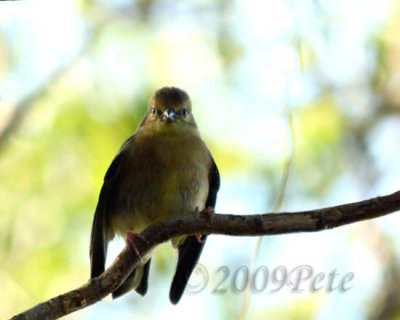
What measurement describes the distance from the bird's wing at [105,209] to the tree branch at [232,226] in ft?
3.09

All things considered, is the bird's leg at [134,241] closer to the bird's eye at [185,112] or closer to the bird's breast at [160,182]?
the bird's breast at [160,182]

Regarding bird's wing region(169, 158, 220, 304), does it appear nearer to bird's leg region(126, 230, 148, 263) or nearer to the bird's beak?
the bird's beak

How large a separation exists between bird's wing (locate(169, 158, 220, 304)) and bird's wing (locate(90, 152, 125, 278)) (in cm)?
42

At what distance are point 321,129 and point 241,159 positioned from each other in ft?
2.21

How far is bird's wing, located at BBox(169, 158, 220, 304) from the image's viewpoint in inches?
217

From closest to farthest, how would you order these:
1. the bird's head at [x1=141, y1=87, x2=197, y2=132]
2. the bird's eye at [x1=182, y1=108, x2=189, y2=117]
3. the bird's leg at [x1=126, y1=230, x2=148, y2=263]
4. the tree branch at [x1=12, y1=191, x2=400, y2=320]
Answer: the tree branch at [x1=12, y1=191, x2=400, y2=320] < the bird's leg at [x1=126, y1=230, x2=148, y2=263] < the bird's head at [x1=141, y1=87, x2=197, y2=132] < the bird's eye at [x1=182, y1=108, x2=189, y2=117]

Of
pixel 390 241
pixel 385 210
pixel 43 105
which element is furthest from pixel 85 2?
pixel 385 210

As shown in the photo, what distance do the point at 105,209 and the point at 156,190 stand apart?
379mm

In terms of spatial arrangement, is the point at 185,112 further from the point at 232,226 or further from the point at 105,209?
the point at 232,226

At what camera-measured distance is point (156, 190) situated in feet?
18.2

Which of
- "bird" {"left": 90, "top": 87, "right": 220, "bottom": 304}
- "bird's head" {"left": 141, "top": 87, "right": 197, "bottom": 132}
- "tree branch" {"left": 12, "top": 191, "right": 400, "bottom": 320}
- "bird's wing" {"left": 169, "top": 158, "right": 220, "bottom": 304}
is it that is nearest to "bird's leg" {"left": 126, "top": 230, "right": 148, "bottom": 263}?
"tree branch" {"left": 12, "top": 191, "right": 400, "bottom": 320}

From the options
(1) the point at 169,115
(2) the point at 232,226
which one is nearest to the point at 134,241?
(2) the point at 232,226

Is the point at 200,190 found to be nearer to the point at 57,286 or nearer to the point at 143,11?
the point at 57,286

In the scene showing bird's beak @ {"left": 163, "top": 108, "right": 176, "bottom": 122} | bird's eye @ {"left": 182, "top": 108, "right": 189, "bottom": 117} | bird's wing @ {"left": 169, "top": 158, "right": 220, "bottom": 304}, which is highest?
bird's eye @ {"left": 182, "top": 108, "right": 189, "bottom": 117}
